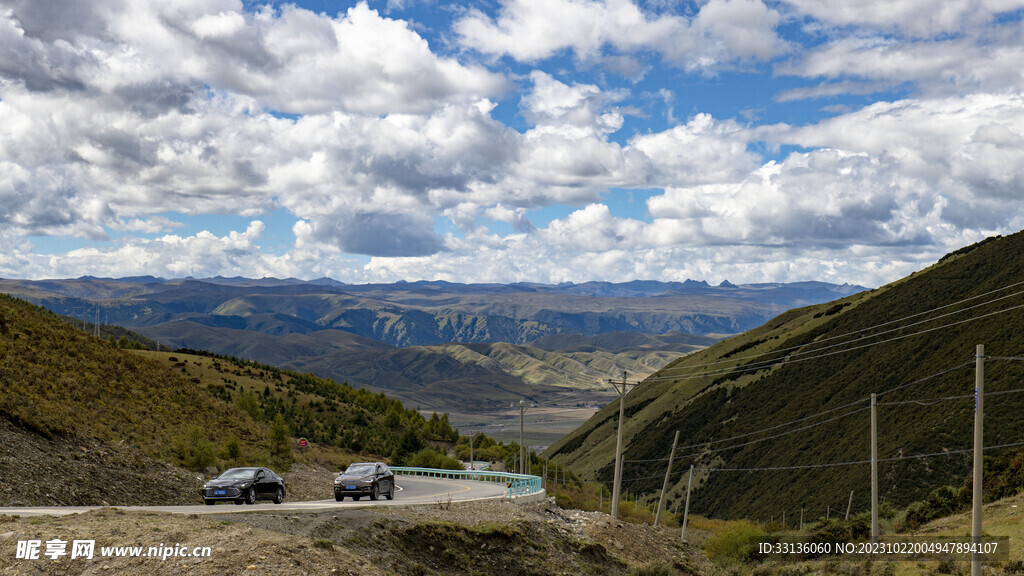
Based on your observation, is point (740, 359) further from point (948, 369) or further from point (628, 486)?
point (948, 369)

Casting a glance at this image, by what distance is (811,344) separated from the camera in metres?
154

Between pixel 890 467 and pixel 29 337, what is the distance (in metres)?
88.7

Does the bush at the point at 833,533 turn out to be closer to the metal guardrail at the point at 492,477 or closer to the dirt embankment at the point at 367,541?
the dirt embankment at the point at 367,541

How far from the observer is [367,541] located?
83.8ft

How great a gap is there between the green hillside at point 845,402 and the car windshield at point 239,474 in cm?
5348

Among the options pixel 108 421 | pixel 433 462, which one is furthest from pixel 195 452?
pixel 433 462

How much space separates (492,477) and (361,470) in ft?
87.8

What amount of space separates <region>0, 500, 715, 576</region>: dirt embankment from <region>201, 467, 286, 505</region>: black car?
5740 mm

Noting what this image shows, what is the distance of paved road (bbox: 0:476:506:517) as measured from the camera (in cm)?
2553

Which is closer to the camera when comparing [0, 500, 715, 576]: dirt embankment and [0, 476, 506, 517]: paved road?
[0, 500, 715, 576]: dirt embankment

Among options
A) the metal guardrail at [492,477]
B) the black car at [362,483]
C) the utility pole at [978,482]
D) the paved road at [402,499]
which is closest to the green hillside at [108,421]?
the paved road at [402,499]

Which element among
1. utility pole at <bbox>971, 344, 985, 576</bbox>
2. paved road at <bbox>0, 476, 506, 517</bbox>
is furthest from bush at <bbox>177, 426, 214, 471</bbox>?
utility pole at <bbox>971, 344, 985, 576</bbox>

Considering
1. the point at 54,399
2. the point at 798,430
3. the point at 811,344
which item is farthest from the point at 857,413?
the point at 54,399

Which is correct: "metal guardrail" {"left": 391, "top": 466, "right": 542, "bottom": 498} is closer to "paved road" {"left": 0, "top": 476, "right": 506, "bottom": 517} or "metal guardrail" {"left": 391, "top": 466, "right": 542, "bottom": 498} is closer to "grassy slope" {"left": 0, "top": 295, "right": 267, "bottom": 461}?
"paved road" {"left": 0, "top": 476, "right": 506, "bottom": 517}
